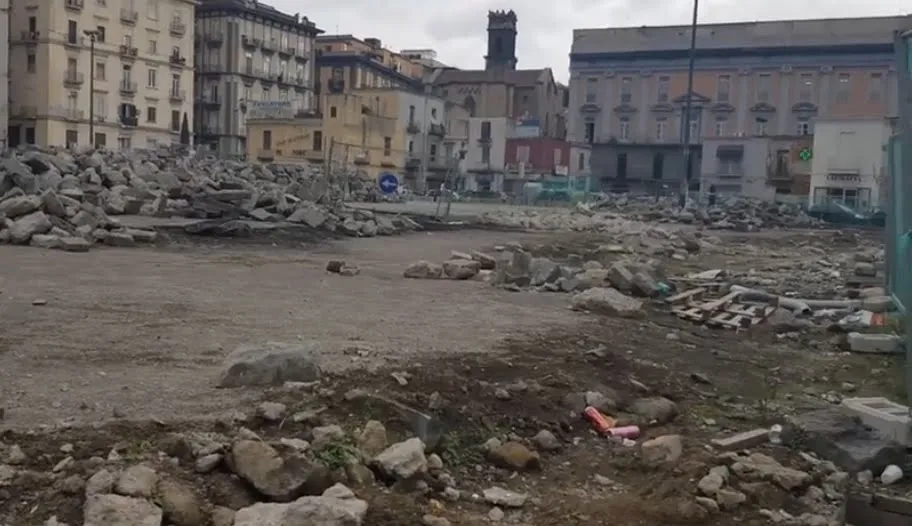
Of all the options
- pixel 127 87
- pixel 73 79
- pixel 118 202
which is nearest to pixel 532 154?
pixel 127 87

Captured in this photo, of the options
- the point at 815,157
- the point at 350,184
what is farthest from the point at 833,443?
the point at 815,157

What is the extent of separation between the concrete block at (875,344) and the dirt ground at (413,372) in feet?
0.83

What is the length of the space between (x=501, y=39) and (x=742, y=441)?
9290 centimetres

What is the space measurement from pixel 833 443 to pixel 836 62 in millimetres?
72150

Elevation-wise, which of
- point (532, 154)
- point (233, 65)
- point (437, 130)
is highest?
point (233, 65)

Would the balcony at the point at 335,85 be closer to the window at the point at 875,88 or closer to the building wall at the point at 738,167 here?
the building wall at the point at 738,167

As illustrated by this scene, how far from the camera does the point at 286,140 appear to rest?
6181 centimetres

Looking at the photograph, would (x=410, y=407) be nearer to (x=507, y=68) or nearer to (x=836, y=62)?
(x=836, y=62)

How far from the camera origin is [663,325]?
10836 mm

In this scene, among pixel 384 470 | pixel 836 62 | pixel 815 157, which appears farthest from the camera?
pixel 836 62

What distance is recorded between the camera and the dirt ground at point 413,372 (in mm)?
4902

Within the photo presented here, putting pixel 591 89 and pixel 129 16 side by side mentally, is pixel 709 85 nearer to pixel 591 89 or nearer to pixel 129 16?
pixel 591 89

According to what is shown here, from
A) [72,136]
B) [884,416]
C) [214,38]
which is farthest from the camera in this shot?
[214,38]

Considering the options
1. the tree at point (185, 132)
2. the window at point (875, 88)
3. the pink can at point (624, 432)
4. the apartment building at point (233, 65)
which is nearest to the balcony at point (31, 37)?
the tree at point (185, 132)
